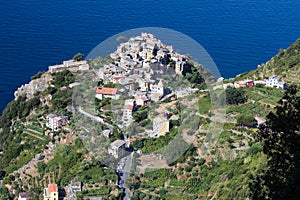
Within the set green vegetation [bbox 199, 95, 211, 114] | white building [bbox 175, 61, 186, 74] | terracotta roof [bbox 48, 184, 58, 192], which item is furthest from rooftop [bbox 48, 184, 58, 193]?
white building [bbox 175, 61, 186, 74]

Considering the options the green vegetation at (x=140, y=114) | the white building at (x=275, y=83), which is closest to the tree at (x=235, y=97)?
the white building at (x=275, y=83)

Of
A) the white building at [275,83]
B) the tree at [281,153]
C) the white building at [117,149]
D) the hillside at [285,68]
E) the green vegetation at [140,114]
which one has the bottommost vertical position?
the tree at [281,153]

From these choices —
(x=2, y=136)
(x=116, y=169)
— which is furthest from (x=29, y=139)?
(x=116, y=169)

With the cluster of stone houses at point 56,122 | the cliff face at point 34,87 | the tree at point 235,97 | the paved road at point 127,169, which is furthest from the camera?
the cliff face at point 34,87

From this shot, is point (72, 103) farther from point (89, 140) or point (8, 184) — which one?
point (8, 184)

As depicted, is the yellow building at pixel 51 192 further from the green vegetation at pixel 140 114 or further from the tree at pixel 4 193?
the green vegetation at pixel 140 114

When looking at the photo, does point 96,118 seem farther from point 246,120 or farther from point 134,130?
point 246,120
